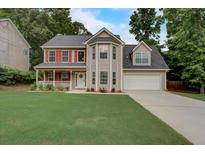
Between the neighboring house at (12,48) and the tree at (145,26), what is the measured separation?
16986 mm

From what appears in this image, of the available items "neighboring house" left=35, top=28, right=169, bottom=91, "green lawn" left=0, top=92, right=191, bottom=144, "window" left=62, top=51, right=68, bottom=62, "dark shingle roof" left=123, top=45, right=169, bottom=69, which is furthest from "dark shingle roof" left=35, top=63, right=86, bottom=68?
"green lawn" left=0, top=92, right=191, bottom=144

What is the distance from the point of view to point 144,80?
88.5ft

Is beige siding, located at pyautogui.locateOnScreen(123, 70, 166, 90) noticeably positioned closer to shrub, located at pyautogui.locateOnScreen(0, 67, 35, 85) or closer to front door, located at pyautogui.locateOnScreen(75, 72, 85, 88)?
front door, located at pyautogui.locateOnScreen(75, 72, 85, 88)

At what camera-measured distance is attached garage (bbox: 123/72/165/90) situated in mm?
26969

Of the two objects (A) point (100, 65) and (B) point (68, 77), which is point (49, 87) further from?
(A) point (100, 65)

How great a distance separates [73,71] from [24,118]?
702 inches

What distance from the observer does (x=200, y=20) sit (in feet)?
32.4

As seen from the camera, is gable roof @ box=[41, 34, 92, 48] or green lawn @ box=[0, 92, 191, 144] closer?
green lawn @ box=[0, 92, 191, 144]

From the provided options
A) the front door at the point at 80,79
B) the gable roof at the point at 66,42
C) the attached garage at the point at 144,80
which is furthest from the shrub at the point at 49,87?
the attached garage at the point at 144,80

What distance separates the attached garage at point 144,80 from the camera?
88.5 feet

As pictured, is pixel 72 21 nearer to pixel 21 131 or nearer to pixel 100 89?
pixel 100 89

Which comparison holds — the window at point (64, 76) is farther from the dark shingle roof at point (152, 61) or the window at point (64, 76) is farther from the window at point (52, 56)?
the dark shingle roof at point (152, 61)

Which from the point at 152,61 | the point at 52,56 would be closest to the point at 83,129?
the point at 52,56

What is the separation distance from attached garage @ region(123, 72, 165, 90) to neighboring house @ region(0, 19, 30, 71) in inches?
553
